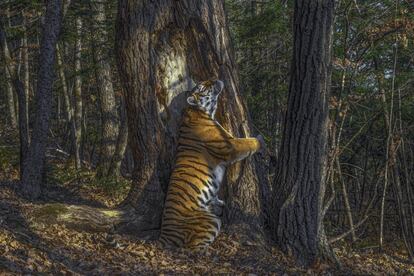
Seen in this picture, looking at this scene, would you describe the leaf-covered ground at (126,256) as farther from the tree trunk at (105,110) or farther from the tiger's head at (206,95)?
the tree trunk at (105,110)

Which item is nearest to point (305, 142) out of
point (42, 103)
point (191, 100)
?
point (191, 100)

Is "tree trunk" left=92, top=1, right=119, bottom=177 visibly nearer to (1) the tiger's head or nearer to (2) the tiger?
(2) the tiger

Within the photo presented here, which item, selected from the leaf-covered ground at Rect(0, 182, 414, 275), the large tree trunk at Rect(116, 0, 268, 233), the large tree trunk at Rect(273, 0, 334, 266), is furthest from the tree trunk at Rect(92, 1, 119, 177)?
the large tree trunk at Rect(273, 0, 334, 266)

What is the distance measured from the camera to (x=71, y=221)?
23.1 ft

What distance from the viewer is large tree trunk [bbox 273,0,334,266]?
20.2 feet

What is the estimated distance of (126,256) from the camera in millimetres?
6250

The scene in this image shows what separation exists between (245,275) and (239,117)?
7.32 ft

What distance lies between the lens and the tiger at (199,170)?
271 inches

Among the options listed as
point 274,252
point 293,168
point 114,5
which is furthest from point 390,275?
point 114,5

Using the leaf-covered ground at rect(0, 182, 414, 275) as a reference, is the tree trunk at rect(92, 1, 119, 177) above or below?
above

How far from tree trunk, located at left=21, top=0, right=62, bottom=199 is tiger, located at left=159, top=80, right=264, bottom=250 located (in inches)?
103

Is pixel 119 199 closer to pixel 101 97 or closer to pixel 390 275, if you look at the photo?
pixel 101 97

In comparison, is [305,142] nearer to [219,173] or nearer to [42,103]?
[219,173]

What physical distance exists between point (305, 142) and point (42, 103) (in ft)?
14.9
